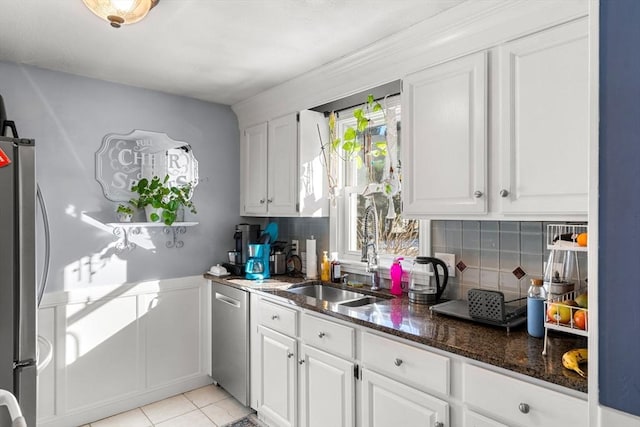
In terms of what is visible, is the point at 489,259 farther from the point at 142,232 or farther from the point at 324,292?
the point at 142,232

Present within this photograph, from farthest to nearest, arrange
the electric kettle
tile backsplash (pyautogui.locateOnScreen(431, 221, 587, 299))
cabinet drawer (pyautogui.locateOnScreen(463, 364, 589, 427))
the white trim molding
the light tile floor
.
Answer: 1. the light tile floor
2. the electric kettle
3. tile backsplash (pyautogui.locateOnScreen(431, 221, 587, 299))
4. the white trim molding
5. cabinet drawer (pyautogui.locateOnScreen(463, 364, 589, 427))

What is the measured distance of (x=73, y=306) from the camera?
2.58 m

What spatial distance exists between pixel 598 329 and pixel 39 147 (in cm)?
295

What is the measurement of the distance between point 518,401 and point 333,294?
152 cm

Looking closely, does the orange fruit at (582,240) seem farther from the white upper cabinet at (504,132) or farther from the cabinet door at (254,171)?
the cabinet door at (254,171)

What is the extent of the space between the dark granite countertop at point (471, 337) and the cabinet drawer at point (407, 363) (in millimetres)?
63

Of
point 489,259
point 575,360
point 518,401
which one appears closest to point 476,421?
point 518,401

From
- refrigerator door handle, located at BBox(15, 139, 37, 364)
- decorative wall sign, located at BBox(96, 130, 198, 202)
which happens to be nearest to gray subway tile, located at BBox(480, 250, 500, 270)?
refrigerator door handle, located at BBox(15, 139, 37, 364)

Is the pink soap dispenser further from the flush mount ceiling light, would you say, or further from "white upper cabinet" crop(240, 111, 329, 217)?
the flush mount ceiling light

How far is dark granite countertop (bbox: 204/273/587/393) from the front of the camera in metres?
1.28

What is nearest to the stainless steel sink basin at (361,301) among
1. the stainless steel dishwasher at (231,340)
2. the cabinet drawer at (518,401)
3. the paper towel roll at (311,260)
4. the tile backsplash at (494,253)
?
the tile backsplash at (494,253)

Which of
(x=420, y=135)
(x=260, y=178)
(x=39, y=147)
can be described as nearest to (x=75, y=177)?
(x=39, y=147)

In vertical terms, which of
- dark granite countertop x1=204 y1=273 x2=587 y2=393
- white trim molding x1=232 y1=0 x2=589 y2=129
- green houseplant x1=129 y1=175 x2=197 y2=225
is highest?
white trim molding x1=232 y1=0 x2=589 y2=129

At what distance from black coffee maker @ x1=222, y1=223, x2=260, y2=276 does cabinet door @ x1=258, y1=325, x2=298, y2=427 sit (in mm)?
681
